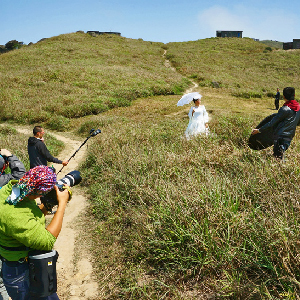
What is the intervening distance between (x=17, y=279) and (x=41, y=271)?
297 millimetres

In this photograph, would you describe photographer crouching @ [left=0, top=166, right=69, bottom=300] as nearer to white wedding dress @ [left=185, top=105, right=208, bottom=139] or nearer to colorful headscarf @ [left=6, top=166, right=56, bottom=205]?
colorful headscarf @ [left=6, top=166, right=56, bottom=205]

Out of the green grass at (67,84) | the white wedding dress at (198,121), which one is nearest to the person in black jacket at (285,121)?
the white wedding dress at (198,121)

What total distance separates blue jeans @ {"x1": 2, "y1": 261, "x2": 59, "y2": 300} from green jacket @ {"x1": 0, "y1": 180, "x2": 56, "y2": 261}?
116 millimetres

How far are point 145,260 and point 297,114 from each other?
4215 mm

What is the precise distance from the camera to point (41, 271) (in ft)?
8.68

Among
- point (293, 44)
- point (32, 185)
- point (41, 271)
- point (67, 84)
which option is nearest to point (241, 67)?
point (293, 44)

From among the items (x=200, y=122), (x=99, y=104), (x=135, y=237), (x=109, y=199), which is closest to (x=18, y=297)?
(x=135, y=237)

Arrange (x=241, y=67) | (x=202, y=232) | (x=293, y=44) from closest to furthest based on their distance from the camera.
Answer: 1. (x=202, y=232)
2. (x=241, y=67)
3. (x=293, y=44)

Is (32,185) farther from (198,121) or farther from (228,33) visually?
(228,33)

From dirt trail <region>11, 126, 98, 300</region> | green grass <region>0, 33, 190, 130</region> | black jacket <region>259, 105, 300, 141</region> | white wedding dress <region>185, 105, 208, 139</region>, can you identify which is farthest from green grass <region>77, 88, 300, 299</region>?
green grass <region>0, 33, 190, 130</region>

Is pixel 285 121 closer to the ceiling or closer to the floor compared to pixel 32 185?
closer to the ceiling

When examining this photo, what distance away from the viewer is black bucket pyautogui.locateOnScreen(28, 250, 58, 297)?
263 centimetres

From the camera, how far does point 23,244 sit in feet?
8.71

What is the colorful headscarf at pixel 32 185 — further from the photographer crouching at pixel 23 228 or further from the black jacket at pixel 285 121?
the black jacket at pixel 285 121
